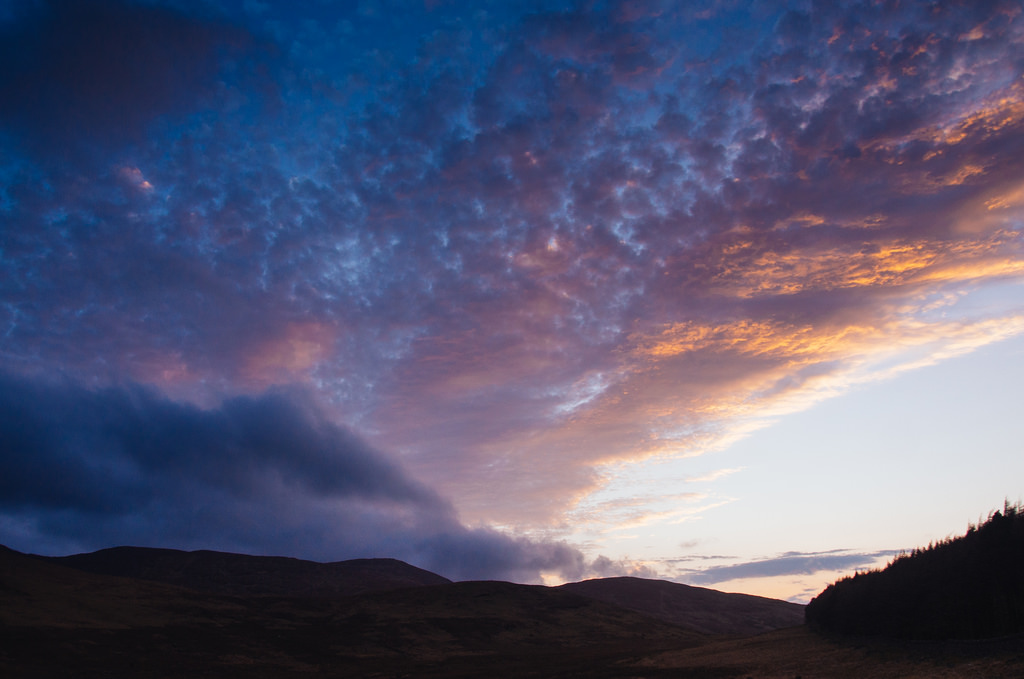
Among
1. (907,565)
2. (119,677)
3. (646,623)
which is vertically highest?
(907,565)

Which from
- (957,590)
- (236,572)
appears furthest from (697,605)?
(957,590)

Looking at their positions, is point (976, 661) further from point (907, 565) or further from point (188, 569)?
point (188, 569)

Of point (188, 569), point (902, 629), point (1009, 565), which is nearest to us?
point (1009, 565)

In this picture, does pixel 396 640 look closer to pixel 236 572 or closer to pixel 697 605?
pixel 697 605

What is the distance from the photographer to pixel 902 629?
3056cm

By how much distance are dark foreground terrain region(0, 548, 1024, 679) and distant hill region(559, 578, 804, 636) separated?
186 centimetres

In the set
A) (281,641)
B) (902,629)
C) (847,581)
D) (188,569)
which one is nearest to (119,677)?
(281,641)

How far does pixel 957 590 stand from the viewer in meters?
26.7

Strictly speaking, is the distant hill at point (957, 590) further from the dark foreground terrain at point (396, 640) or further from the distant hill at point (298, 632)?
the distant hill at point (298, 632)

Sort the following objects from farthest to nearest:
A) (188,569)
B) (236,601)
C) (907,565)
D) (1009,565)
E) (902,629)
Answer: (188,569), (236,601), (907,565), (902,629), (1009,565)

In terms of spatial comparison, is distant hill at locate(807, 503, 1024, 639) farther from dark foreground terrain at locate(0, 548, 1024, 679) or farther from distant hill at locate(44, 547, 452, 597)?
distant hill at locate(44, 547, 452, 597)

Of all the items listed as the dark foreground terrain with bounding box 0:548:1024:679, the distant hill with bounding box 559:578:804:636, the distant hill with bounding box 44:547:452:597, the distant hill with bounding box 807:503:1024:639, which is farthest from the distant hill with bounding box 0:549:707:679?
the distant hill with bounding box 44:547:452:597

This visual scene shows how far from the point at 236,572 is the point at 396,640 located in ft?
331

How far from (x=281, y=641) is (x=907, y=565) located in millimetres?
62033
